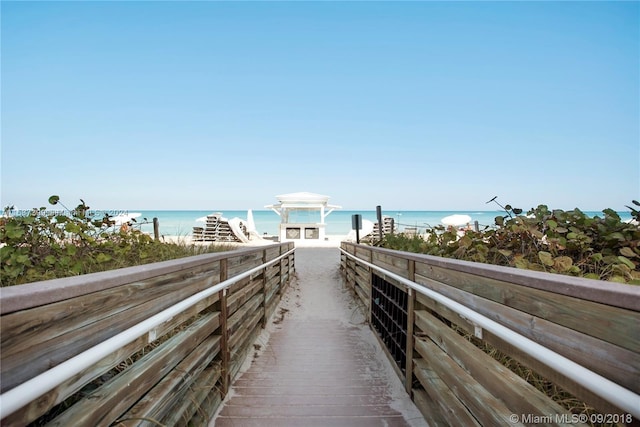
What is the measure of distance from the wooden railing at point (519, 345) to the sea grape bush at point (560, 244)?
794 mm

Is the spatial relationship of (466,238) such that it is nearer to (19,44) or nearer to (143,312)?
(143,312)

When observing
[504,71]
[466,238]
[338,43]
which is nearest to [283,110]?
[338,43]

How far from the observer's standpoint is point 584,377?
85 centimetres

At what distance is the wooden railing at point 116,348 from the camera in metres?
0.85

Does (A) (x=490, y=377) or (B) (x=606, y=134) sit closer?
(A) (x=490, y=377)

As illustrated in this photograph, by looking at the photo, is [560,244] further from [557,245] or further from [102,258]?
[102,258]

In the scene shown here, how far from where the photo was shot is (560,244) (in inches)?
103

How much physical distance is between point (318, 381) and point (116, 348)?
238 centimetres

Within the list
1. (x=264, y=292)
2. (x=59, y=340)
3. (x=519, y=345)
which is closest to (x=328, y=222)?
(x=264, y=292)

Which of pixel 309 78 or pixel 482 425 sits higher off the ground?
pixel 309 78

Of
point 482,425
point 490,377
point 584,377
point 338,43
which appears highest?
point 338,43

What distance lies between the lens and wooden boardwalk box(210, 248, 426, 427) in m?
2.48

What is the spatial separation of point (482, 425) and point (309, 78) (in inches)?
599

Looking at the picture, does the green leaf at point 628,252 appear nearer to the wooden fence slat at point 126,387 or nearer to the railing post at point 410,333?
the railing post at point 410,333
